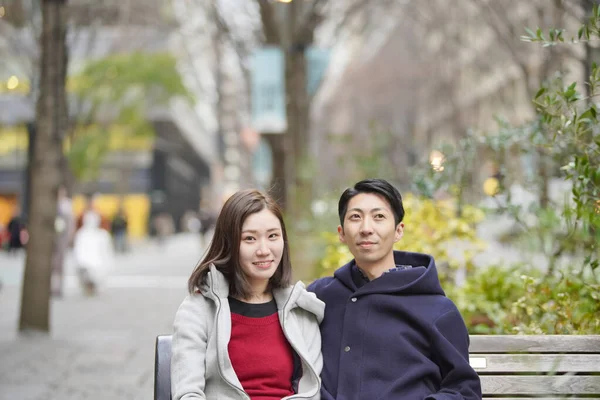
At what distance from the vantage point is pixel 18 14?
18281mm

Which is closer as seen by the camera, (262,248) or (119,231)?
(262,248)

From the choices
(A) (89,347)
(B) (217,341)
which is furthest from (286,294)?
(A) (89,347)

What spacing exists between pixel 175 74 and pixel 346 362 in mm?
26721

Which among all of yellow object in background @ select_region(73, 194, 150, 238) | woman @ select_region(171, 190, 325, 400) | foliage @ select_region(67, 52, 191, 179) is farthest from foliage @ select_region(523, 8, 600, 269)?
yellow object in background @ select_region(73, 194, 150, 238)

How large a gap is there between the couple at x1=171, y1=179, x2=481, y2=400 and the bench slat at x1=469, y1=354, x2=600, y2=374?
335 mm

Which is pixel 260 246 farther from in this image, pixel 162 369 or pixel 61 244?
pixel 61 244

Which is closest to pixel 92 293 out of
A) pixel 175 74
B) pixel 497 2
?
pixel 497 2

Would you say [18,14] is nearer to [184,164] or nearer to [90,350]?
[90,350]

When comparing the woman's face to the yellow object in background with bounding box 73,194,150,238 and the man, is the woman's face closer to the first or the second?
the man

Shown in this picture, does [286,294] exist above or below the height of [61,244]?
above

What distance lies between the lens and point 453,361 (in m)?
3.10

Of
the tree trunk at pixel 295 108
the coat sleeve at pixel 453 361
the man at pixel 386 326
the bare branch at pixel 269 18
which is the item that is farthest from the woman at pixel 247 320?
the bare branch at pixel 269 18

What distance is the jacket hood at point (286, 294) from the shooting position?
127 inches

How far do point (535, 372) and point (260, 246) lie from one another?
1236mm
